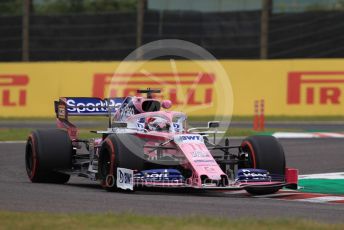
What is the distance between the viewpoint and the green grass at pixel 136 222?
9305 millimetres

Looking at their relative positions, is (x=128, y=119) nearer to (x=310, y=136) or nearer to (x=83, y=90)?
(x=310, y=136)

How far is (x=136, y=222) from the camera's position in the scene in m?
9.59

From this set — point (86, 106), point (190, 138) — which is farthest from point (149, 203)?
point (86, 106)

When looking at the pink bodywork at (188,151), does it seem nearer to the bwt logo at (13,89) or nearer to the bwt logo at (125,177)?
the bwt logo at (125,177)

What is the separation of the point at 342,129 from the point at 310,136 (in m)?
2.87

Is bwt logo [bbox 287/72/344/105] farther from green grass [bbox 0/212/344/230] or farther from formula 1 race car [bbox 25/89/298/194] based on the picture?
green grass [bbox 0/212/344/230]

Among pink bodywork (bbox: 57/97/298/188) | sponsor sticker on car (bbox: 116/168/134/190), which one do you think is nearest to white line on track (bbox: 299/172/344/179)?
pink bodywork (bbox: 57/97/298/188)

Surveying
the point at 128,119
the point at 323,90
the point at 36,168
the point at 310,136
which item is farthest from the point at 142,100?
the point at 323,90

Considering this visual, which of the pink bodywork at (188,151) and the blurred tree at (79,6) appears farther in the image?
the blurred tree at (79,6)

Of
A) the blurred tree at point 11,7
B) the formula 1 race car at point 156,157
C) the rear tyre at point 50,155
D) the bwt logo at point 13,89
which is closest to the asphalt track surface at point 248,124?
the bwt logo at point 13,89

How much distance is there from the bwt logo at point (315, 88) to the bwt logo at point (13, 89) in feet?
29.6

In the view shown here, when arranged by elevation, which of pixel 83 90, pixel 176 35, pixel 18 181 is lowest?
pixel 18 181

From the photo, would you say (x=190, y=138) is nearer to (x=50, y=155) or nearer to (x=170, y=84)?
(x=50, y=155)

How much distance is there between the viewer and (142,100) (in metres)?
14.5
